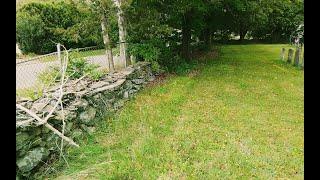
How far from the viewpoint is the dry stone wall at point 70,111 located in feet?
20.4

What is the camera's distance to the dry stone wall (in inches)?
244

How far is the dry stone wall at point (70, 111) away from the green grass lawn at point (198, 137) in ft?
1.01

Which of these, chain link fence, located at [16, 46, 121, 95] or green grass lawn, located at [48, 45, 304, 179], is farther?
chain link fence, located at [16, 46, 121, 95]

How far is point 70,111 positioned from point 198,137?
2510mm

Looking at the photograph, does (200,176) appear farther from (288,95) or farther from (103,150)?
(288,95)

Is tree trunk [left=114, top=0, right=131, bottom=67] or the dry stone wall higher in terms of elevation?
tree trunk [left=114, top=0, right=131, bottom=67]

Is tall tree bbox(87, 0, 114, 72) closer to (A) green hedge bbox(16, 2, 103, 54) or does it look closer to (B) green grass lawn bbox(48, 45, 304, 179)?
(B) green grass lawn bbox(48, 45, 304, 179)

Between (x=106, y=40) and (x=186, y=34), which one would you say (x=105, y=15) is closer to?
(x=106, y=40)

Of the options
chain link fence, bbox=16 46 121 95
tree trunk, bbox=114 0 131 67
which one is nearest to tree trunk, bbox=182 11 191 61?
tree trunk, bbox=114 0 131 67

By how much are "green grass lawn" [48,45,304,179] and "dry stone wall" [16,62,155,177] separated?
0.31m

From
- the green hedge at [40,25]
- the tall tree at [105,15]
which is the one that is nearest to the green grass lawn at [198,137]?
the tall tree at [105,15]

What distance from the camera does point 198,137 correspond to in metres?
8.36

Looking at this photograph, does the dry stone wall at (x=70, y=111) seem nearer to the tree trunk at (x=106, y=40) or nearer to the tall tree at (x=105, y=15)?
the tree trunk at (x=106, y=40)

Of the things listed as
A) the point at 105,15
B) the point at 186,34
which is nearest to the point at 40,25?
the point at 186,34
